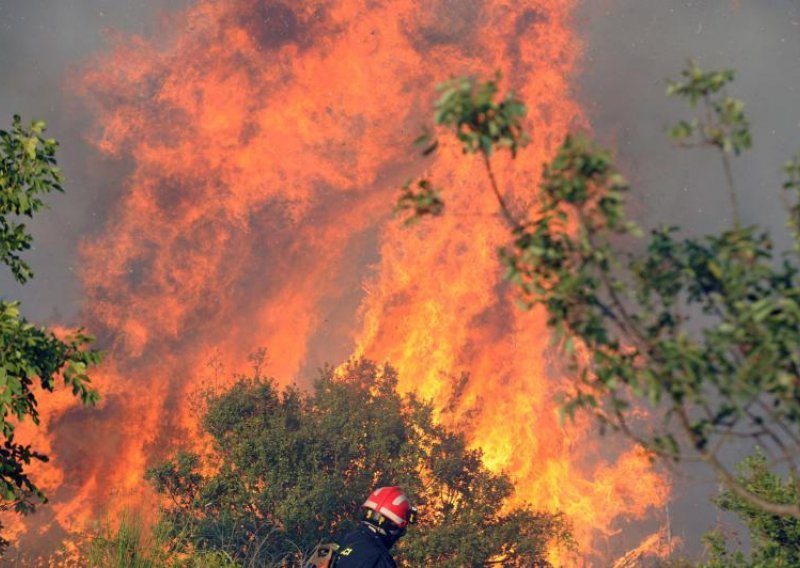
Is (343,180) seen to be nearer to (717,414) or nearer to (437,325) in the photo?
(437,325)

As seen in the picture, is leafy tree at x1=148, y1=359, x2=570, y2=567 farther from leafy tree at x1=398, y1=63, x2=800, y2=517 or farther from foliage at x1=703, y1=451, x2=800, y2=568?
leafy tree at x1=398, y1=63, x2=800, y2=517

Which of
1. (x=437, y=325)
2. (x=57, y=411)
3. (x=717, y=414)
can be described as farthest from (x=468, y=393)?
(x=717, y=414)

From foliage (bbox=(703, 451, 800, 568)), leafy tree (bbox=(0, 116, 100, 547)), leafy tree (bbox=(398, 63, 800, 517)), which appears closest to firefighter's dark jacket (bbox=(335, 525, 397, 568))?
leafy tree (bbox=(0, 116, 100, 547))

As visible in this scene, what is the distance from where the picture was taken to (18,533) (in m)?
70.6

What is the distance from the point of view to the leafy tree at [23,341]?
11141mm

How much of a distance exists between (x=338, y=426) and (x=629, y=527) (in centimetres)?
7548

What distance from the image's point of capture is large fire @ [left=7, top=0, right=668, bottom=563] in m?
75.8

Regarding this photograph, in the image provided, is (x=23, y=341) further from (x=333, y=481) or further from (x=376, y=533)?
(x=333, y=481)

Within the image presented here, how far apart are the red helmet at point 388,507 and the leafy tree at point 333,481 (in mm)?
21835

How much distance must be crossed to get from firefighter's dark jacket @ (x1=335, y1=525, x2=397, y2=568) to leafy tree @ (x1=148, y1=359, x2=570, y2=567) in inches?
875

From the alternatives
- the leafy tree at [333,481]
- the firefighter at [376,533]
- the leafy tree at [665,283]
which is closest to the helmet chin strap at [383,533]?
the firefighter at [376,533]

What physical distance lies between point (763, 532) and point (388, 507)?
311 inches

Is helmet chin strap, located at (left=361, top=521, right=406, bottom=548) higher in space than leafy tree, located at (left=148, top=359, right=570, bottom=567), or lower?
lower

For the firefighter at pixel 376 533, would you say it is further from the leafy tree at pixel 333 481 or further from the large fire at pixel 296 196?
the large fire at pixel 296 196
